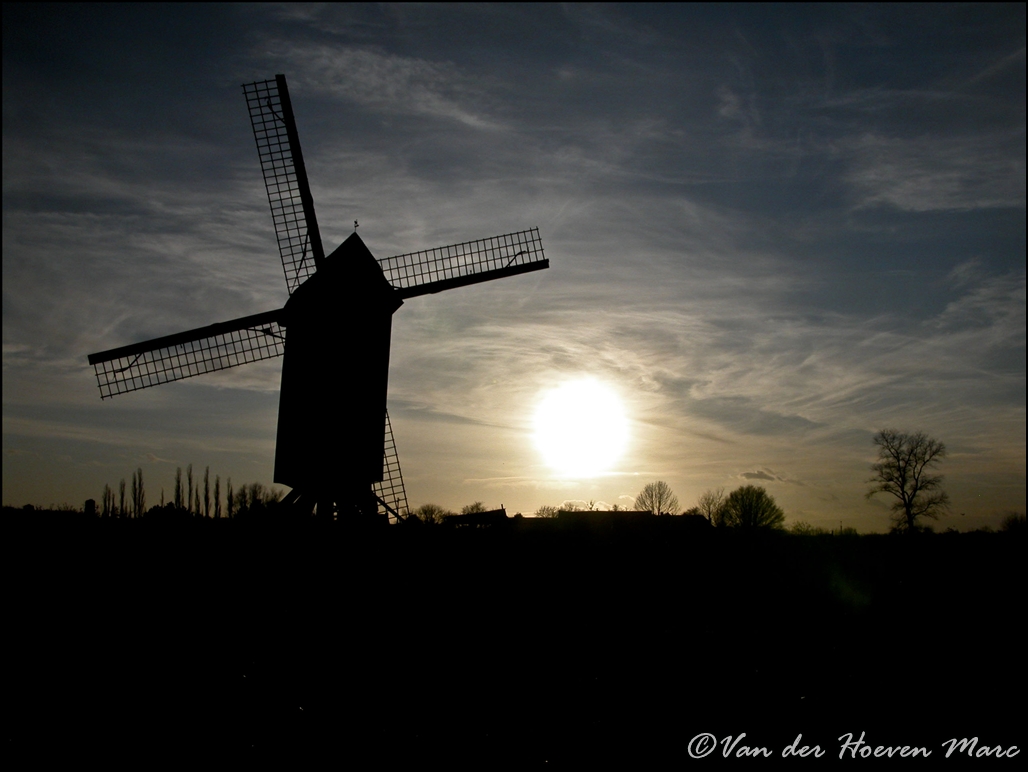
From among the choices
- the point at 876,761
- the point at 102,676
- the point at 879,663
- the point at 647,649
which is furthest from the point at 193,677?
the point at 879,663

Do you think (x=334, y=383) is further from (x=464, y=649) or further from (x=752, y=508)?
(x=752, y=508)

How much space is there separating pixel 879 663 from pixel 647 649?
380 centimetres

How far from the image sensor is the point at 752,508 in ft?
242

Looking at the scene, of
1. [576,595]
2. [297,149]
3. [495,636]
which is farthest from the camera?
[297,149]

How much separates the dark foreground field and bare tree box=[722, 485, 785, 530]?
57290 mm

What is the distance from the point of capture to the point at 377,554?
1496cm

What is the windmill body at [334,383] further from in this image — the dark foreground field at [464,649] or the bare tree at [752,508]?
the bare tree at [752,508]

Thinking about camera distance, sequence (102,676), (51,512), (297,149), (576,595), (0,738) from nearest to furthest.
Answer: (0,738) < (102,676) < (576,595) < (51,512) < (297,149)

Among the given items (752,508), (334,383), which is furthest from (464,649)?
(752,508)

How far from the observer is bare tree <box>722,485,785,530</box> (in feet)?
237

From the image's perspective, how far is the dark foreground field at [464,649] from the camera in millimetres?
8516

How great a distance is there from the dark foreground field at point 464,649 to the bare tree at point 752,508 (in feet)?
188

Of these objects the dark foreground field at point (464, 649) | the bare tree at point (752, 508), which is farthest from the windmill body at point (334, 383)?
the bare tree at point (752, 508)

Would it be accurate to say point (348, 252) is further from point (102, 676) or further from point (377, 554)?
point (102, 676)
